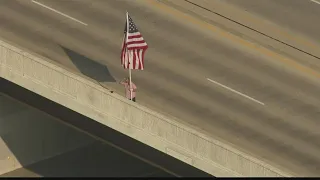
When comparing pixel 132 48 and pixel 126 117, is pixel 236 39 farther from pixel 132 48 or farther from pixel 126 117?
pixel 126 117

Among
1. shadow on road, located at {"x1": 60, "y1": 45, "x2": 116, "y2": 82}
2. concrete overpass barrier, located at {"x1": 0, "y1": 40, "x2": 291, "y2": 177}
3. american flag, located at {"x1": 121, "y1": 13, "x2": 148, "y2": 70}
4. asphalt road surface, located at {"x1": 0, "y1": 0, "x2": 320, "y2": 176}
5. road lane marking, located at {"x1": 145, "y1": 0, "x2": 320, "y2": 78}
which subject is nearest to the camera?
concrete overpass barrier, located at {"x1": 0, "y1": 40, "x2": 291, "y2": 177}

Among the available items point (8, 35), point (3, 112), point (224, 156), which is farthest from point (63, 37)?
point (224, 156)

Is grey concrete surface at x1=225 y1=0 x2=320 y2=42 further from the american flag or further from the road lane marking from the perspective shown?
the american flag

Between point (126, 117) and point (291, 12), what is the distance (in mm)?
14955

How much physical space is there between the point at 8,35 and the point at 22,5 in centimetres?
369

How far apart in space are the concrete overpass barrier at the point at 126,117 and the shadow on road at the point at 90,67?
1949mm

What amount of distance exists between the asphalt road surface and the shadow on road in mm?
48

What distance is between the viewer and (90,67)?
207 ft

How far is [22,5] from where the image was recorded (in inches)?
2685

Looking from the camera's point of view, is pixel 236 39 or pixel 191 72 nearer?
pixel 191 72

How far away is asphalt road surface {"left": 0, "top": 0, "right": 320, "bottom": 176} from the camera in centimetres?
5894

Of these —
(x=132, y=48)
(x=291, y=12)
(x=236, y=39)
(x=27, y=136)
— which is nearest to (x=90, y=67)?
(x=132, y=48)

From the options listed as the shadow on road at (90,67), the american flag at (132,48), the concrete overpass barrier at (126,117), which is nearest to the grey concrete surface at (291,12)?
the shadow on road at (90,67)

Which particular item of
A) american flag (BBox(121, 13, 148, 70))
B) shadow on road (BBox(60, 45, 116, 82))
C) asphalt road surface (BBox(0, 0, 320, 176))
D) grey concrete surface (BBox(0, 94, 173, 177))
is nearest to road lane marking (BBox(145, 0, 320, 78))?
asphalt road surface (BBox(0, 0, 320, 176))
